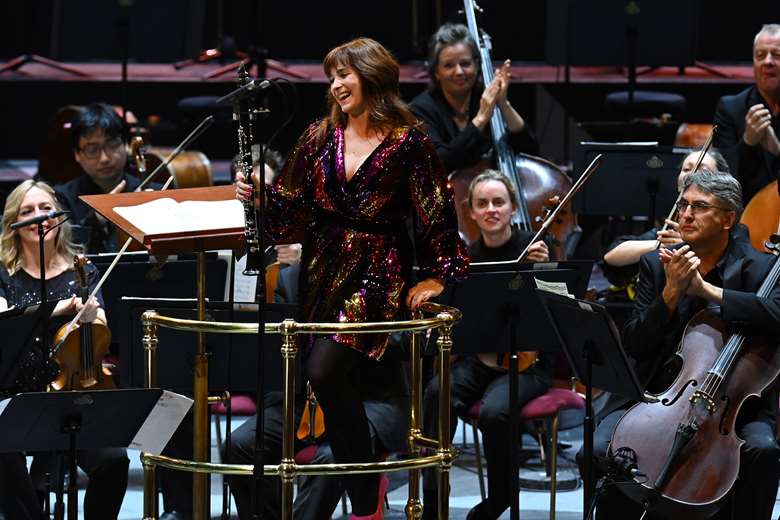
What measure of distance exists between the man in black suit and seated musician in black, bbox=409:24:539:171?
869 mm

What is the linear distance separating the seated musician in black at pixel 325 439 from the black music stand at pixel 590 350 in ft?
1.70

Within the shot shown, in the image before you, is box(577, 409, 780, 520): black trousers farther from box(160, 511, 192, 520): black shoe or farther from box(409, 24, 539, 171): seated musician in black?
box(409, 24, 539, 171): seated musician in black

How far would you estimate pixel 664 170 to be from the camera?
19.2ft

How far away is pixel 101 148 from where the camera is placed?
6535mm

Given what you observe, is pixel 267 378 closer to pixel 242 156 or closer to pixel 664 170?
pixel 242 156

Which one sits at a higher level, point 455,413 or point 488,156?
point 488,156

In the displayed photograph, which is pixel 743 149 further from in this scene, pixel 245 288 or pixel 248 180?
pixel 248 180

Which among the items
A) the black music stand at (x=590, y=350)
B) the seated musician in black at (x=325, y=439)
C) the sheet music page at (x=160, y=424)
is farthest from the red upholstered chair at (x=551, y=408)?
the sheet music page at (x=160, y=424)

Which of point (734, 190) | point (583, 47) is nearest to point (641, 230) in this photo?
point (583, 47)

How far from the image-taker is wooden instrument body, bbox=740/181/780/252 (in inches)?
220

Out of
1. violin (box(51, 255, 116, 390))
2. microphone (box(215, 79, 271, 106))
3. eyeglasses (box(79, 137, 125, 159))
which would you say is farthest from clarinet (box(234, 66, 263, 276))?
eyeglasses (box(79, 137, 125, 159))

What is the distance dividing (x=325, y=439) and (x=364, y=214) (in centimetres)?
104

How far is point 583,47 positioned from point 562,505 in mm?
2855

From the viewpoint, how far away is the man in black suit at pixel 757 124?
19.7ft
